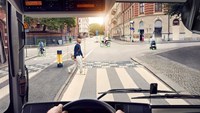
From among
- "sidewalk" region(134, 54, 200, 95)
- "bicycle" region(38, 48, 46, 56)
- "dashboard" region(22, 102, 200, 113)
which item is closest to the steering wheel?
"dashboard" region(22, 102, 200, 113)

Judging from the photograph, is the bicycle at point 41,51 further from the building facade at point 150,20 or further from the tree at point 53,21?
the tree at point 53,21

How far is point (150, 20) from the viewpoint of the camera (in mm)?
22344

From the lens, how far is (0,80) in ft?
8.25

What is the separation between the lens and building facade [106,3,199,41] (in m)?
3.75

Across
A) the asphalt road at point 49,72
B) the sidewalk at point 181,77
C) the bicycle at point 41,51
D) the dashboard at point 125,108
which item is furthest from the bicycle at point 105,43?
the dashboard at point 125,108

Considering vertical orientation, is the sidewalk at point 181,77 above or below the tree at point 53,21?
below

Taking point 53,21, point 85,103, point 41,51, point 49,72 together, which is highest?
point 53,21

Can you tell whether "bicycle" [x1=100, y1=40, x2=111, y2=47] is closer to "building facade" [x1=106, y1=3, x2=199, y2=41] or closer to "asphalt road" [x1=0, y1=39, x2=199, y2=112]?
"building facade" [x1=106, y1=3, x2=199, y2=41]

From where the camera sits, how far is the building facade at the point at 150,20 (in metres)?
3.75

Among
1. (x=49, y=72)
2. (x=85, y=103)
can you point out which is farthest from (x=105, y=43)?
(x=85, y=103)

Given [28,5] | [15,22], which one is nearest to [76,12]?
[28,5]

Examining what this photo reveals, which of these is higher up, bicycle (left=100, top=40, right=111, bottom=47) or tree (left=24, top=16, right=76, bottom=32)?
tree (left=24, top=16, right=76, bottom=32)

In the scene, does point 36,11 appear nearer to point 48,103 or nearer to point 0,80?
point 0,80

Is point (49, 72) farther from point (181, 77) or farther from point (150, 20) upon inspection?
point (150, 20)
